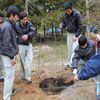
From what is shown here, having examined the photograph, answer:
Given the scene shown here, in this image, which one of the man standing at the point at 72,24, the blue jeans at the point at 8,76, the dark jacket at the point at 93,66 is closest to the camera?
the dark jacket at the point at 93,66

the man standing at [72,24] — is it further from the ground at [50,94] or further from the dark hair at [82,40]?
the dark hair at [82,40]

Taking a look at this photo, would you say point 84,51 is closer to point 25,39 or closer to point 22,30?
point 25,39

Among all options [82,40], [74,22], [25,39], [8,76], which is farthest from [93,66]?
[74,22]

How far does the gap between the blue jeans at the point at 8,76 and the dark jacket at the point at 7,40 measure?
13 cm

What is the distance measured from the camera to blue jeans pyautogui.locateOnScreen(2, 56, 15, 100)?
6.94 meters

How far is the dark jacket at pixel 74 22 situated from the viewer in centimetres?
828

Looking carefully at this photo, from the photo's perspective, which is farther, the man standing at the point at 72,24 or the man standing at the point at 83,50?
Result: the man standing at the point at 72,24

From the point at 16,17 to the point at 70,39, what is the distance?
2.15m

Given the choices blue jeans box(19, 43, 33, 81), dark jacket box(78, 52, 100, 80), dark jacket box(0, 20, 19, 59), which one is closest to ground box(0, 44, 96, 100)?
blue jeans box(19, 43, 33, 81)

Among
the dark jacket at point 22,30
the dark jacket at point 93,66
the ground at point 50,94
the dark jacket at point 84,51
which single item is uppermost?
the dark jacket at point 93,66

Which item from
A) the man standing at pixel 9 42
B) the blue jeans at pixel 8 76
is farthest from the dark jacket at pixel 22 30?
the blue jeans at pixel 8 76

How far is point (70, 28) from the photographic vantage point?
8.50m

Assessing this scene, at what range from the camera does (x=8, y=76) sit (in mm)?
7027

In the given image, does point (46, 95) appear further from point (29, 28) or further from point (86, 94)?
point (29, 28)
